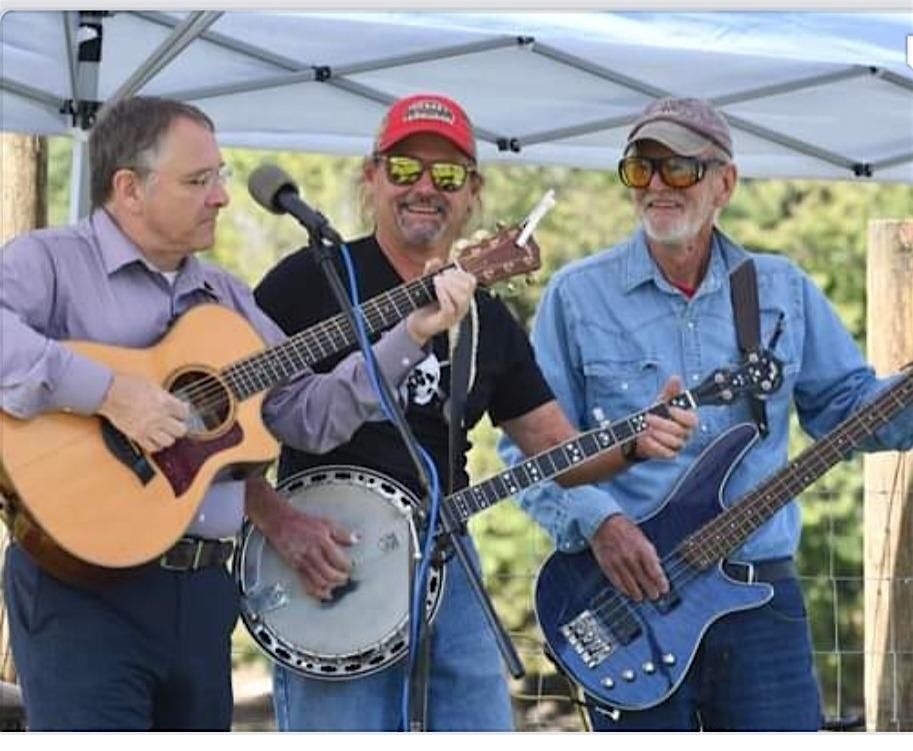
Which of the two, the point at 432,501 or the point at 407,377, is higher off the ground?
the point at 407,377

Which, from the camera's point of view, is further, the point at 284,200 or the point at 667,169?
the point at 667,169

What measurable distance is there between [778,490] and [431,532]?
114 centimetres

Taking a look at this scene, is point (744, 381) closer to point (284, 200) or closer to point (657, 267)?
point (657, 267)

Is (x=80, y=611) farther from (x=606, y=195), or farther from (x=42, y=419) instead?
(x=606, y=195)

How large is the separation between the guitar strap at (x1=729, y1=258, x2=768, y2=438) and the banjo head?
2.75 ft

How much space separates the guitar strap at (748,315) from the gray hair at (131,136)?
1.30 meters

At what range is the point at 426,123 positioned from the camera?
5.00 meters

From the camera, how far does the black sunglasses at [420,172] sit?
496 cm

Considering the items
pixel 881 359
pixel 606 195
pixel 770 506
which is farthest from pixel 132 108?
pixel 606 195

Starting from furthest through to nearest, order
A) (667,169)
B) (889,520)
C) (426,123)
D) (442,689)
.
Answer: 1. (889,520)
2. (667,169)
3. (426,123)
4. (442,689)

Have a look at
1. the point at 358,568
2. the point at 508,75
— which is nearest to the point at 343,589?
the point at 358,568

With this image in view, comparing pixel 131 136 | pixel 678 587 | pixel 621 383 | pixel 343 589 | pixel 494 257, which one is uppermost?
pixel 131 136

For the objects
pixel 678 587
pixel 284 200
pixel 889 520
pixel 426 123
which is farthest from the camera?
pixel 889 520

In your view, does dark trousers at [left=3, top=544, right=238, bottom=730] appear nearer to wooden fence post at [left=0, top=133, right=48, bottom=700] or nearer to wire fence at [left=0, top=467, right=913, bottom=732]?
wooden fence post at [left=0, top=133, right=48, bottom=700]
